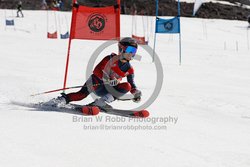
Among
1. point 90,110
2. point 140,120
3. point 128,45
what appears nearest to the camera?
point 90,110

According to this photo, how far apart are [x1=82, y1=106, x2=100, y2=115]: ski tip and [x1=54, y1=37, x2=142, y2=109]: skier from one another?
16.8 inches

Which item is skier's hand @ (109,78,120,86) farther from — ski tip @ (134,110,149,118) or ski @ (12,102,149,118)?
ski tip @ (134,110,149,118)

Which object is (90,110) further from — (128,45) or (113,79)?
(128,45)

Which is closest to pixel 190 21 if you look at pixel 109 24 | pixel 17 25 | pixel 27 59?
pixel 17 25

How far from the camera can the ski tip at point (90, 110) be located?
6113 millimetres

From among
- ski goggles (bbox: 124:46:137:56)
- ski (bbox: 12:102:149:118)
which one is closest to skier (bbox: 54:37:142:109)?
ski goggles (bbox: 124:46:137:56)

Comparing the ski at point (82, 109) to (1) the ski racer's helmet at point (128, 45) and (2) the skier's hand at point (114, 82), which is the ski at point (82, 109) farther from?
(1) the ski racer's helmet at point (128, 45)

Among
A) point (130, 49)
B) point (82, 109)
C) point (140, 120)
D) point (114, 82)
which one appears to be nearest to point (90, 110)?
point (82, 109)

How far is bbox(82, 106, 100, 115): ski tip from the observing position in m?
6.11

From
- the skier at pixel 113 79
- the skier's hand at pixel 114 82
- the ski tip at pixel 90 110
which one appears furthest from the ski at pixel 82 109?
the skier's hand at pixel 114 82

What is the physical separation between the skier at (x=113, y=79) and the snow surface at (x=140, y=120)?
501mm

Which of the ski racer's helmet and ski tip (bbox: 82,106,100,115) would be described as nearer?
ski tip (bbox: 82,106,100,115)

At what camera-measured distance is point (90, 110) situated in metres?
6.13

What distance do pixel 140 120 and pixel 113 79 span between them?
0.89 metres
